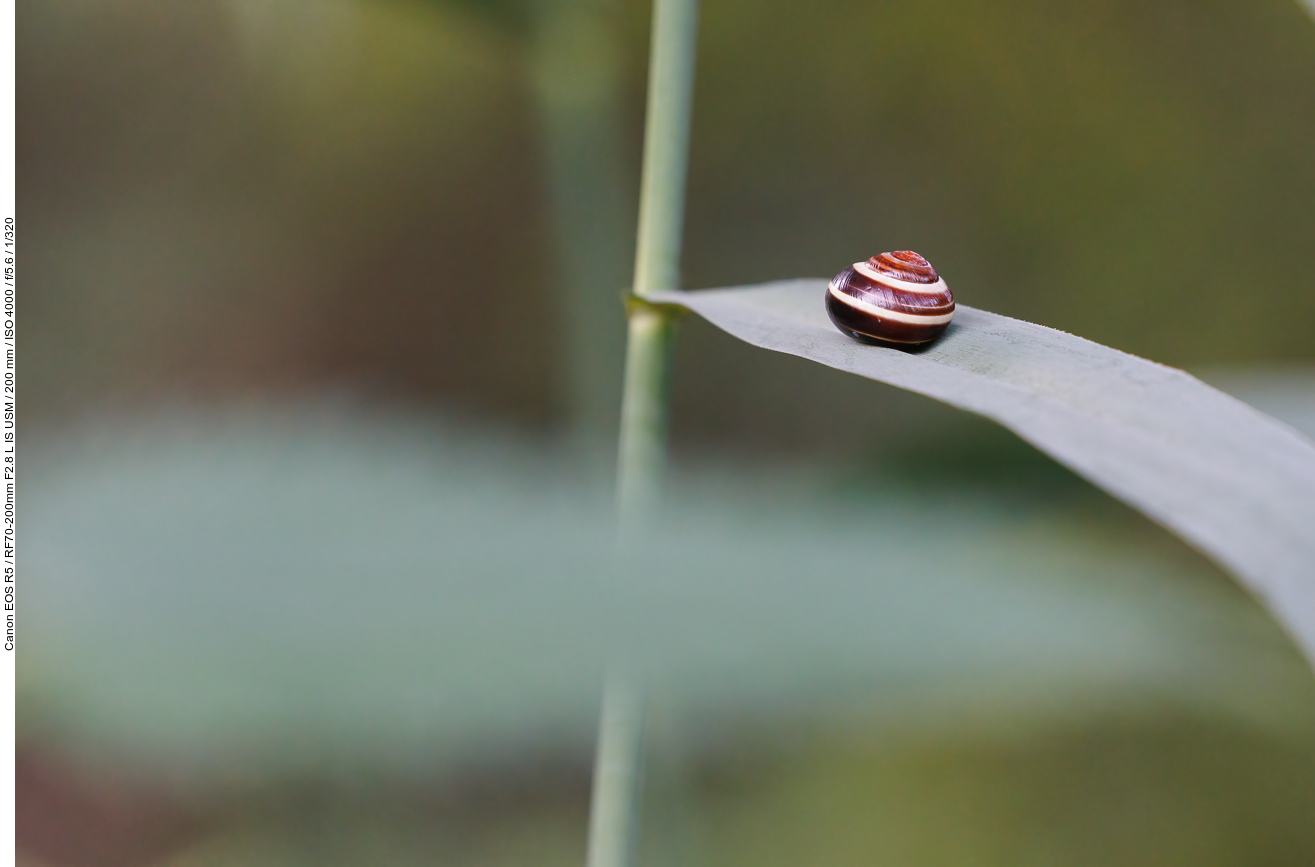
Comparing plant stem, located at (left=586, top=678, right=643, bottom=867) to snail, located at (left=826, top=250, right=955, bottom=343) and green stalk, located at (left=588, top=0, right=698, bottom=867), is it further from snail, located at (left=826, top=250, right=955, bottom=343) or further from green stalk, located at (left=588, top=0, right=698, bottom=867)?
snail, located at (left=826, top=250, right=955, bottom=343)

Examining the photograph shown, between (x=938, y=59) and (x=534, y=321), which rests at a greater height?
(x=938, y=59)

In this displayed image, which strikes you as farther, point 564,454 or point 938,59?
point 938,59

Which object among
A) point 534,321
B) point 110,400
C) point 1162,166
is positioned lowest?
point 110,400

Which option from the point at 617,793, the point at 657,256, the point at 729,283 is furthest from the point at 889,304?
the point at 729,283

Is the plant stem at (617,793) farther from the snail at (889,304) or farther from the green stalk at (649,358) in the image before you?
the snail at (889,304)

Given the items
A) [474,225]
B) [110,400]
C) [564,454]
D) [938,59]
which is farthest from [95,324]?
[938,59]

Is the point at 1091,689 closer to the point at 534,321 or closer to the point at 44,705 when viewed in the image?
the point at 44,705

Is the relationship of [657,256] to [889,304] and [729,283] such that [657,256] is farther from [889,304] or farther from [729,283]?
[729,283]
